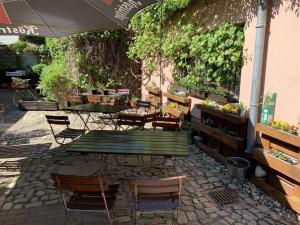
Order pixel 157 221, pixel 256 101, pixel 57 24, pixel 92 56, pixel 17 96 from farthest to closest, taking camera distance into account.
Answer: pixel 17 96, pixel 92 56, pixel 57 24, pixel 256 101, pixel 157 221

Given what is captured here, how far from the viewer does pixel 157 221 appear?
370 centimetres

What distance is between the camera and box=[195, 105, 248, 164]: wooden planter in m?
5.13

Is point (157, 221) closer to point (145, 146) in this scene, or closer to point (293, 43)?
point (145, 146)

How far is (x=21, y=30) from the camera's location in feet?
18.0

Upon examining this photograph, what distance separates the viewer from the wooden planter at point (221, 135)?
5.13 metres

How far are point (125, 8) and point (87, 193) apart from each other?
275cm

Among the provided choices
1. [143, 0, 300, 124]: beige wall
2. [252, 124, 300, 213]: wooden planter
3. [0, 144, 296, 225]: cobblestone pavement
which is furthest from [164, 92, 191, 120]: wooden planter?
[252, 124, 300, 213]: wooden planter

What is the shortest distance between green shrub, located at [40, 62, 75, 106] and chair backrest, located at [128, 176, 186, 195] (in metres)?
8.71

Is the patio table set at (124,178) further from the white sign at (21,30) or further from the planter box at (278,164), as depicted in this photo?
the white sign at (21,30)

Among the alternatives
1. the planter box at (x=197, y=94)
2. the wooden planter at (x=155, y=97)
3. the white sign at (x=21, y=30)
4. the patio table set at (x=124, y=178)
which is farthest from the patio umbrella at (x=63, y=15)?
the wooden planter at (x=155, y=97)

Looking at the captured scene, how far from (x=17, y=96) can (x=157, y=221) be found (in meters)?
12.4

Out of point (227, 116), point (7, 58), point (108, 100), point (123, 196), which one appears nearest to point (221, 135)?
point (227, 116)

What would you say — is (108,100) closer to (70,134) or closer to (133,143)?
(70,134)

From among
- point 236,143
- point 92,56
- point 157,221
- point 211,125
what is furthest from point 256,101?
point 92,56
